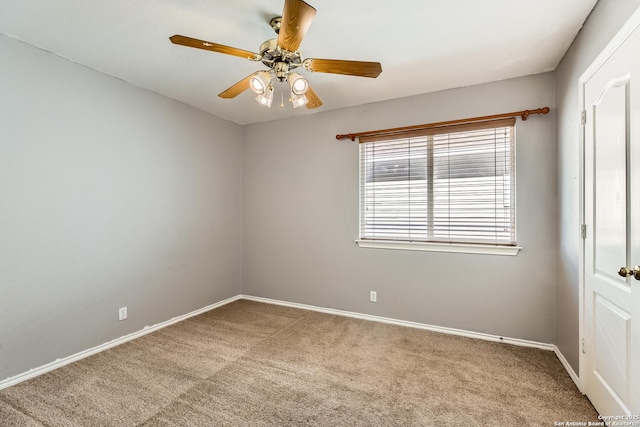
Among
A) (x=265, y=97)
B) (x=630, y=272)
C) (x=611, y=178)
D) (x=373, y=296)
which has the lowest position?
(x=373, y=296)

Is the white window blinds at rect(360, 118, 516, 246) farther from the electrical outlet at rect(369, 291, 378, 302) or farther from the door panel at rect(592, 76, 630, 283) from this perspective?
the door panel at rect(592, 76, 630, 283)

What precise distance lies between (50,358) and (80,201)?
4.15ft

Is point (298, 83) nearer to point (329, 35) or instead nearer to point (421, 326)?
point (329, 35)

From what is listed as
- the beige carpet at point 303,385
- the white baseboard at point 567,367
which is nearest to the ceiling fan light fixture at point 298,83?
the beige carpet at point 303,385

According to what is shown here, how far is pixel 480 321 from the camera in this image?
2861 millimetres

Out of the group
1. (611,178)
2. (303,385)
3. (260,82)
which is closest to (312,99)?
(260,82)

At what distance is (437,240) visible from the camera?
120 inches

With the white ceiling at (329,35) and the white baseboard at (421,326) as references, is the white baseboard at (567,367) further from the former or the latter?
the white ceiling at (329,35)

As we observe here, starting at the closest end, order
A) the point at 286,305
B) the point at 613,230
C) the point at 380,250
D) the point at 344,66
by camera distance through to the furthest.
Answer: the point at 613,230, the point at 344,66, the point at 380,250, the point at 286,305

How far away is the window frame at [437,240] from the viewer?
272 cm

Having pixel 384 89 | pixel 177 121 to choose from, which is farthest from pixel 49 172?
pixel 384 89

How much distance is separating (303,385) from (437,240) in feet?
6.30

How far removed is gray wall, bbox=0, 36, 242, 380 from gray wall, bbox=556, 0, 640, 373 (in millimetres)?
3647

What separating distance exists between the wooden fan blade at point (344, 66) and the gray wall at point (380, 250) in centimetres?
151
